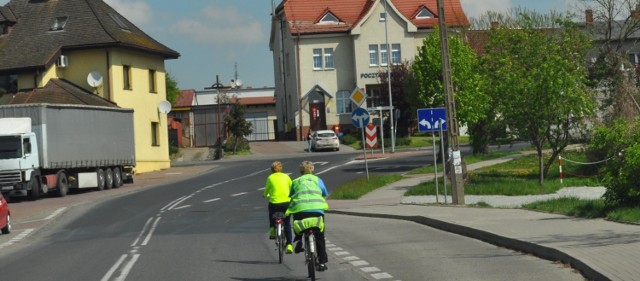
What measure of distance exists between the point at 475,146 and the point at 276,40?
45879mm

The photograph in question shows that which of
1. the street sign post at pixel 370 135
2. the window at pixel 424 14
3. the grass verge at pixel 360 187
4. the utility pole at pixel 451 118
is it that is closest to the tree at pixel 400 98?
the window at pixel 424 14

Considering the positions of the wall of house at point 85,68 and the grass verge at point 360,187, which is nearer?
the grass verge at point 360,187

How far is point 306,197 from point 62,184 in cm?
3019

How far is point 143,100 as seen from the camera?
60719 millimetres

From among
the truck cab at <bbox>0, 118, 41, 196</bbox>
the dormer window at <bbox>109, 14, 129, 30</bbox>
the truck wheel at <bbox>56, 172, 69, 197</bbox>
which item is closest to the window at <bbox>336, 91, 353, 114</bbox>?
the dormer window at <bbox>109, 14, 129, 30</bbox>

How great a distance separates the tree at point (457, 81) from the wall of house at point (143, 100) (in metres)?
19.5

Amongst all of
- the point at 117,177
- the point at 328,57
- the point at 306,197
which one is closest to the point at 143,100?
the point at 117,177

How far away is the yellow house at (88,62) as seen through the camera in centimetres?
5628

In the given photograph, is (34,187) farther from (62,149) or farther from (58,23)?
(58,23)

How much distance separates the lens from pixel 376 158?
56.9 m

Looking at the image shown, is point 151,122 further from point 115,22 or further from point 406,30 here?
point 406,30

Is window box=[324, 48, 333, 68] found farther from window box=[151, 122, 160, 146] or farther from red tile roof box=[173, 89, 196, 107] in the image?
red tile roof box=[173, 89, 196, 107]

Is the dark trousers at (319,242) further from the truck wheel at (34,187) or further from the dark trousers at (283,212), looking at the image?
the truck wheel at (34,187)

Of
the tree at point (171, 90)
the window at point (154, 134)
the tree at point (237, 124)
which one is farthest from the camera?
the tree at point (171, 90)
